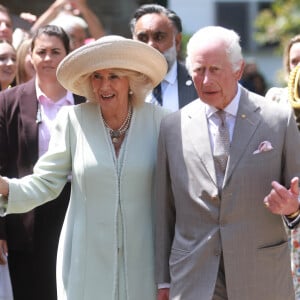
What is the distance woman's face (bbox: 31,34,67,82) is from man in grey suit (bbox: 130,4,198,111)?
0.65m

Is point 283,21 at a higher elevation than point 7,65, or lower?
higher

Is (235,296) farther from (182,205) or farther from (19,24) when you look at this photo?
(19,24)

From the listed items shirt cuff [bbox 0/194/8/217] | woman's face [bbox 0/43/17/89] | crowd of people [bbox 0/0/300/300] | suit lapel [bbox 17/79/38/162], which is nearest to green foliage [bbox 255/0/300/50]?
woman's face [bbox 0/43/17/89]

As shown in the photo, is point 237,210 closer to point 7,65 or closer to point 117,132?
point 117,132

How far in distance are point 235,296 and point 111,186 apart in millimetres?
895

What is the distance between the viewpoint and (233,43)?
591 cm

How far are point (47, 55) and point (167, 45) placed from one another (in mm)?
934

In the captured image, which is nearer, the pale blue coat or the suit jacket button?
the suit jacket button

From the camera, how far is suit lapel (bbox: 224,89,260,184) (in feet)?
19.2

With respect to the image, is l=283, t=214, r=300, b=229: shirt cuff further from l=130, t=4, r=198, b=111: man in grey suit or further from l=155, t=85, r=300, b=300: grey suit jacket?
l=130, t=4, r=198, b=111: man in grey suit

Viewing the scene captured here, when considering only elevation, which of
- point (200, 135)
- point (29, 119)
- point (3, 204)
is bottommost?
point (3, 204)

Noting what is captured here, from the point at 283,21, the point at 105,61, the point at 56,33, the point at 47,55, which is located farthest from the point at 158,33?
Answer: the point at 283,21

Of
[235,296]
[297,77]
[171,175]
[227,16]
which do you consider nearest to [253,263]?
[235,296]

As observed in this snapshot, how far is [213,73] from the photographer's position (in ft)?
19.2
